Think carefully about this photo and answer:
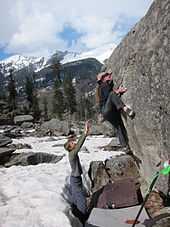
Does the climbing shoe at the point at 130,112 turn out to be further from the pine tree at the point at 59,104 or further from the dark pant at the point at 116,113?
the pine tree at the point at 59,104

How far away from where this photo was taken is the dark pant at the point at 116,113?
9.90 metres

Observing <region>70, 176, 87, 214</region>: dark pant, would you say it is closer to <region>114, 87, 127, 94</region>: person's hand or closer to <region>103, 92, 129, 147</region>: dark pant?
<region>103, 92, 129, 147</region>: dark pant

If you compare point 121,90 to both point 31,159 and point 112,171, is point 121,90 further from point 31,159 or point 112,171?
point 31,159

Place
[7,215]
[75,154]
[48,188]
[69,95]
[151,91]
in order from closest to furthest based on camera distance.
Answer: [151,91]
[7,215]
[75,154]
[48,188]
[69,95]

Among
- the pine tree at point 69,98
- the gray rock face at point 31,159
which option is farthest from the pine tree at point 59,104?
the gray rock face at point 31,159

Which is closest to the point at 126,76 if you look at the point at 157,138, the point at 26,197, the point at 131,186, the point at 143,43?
the point at 143,43

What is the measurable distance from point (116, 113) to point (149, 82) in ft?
6.15

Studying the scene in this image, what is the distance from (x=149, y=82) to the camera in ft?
29.0

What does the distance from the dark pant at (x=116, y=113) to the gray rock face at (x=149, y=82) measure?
305mm

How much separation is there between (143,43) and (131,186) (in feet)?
13.2

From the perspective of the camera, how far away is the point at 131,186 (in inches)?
414

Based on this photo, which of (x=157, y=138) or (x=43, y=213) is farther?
(x=43, y=213)

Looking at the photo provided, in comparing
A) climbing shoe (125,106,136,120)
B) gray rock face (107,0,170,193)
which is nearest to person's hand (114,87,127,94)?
gray rock face (107,0,170,193)

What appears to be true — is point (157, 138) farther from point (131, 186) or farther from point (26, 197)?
point (26, 197)
